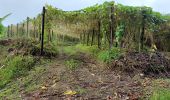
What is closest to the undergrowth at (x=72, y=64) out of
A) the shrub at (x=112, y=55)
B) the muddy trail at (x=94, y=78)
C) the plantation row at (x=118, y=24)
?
the muddy trail at (x=94, y=78)

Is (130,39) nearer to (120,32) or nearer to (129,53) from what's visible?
(120,32)

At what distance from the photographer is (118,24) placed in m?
15.1

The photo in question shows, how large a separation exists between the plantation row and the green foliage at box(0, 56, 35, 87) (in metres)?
2.96

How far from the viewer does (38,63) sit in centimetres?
1373

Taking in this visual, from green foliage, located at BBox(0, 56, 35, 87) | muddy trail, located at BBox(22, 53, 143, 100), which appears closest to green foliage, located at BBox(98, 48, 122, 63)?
muddy trail, located at BBox(22, 53, 143, 100)

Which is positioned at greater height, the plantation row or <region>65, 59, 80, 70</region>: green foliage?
the plantation row

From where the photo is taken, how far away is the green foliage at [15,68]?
12601mm

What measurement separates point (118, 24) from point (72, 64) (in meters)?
2.85

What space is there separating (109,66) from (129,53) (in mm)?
811

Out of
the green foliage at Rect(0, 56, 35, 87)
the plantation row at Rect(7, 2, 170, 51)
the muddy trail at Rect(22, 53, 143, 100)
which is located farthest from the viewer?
the plantation row at Rect(7, 2, 170, 51)

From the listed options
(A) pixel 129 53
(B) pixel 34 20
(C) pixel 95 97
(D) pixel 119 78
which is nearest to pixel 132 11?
(A) pixel 129 53

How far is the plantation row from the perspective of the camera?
14.8 m

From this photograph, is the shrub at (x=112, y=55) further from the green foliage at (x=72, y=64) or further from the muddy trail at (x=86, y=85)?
the green foliage at (x=72, y=64)

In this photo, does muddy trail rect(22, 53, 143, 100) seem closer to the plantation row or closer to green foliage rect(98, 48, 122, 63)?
green foliage rect(98, 48, 122, 63)
